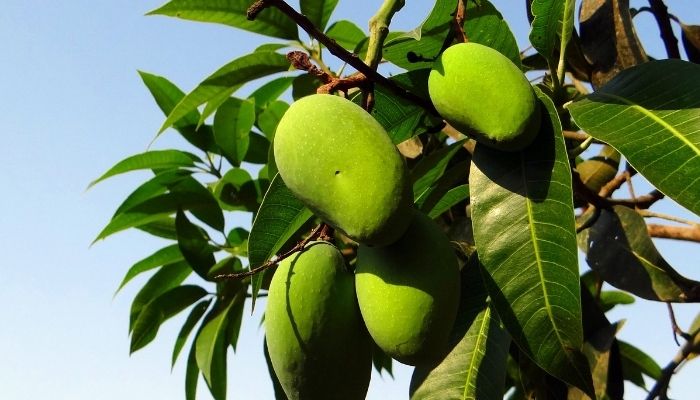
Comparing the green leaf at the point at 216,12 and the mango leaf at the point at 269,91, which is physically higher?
the green leaf at the point at 216,12

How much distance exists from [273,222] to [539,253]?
0.39 meters

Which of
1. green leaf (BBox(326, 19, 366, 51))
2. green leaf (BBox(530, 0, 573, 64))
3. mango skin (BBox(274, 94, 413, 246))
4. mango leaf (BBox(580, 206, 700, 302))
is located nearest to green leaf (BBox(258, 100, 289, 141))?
green leaf (BBox(326, 19, 366, 51))

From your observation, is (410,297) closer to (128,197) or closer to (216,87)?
(216,87)

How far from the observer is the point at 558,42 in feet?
5.00

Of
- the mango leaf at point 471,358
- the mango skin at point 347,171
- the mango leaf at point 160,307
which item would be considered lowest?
the mango leaf at point 160,307

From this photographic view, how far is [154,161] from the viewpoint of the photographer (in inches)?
88.5

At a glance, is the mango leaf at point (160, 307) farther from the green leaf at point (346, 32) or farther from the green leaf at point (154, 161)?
the green leaf at point (346, 32)

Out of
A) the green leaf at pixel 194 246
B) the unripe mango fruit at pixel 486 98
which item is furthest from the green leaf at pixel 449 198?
the green leaf at pixel 194 246

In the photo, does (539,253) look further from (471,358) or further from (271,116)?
(271,116)

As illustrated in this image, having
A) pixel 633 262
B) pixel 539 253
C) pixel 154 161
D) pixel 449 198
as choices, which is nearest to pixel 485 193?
pixel 539 253

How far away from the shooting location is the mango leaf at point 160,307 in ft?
7.27

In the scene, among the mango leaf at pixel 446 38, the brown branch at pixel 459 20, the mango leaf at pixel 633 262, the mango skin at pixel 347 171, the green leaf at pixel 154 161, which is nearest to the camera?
the mango skin at pixel 347 171

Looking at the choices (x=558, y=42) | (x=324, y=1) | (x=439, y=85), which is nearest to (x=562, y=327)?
(x=439, y=85)

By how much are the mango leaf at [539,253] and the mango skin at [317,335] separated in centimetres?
19
